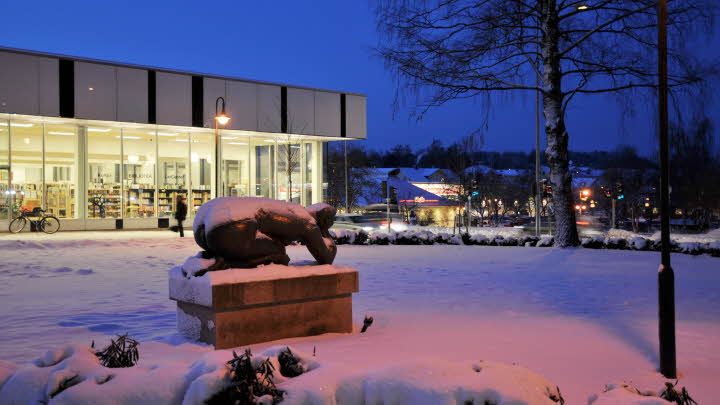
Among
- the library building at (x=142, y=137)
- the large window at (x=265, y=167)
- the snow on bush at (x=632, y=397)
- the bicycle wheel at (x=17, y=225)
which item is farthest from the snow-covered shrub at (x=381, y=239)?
the large window at (x=265, y=167)

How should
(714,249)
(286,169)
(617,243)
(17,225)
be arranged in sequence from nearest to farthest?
(714,249)
(617,243)
(17,225)
(286,169)

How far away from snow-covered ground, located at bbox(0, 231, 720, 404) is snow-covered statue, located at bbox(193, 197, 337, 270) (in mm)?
921

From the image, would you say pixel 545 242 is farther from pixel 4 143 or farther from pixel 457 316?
pixel 4 143

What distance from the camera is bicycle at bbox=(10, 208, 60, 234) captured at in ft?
95.2

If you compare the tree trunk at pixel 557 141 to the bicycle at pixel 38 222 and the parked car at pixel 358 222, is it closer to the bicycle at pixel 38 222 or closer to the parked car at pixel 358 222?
the parked car at pixel 358 222

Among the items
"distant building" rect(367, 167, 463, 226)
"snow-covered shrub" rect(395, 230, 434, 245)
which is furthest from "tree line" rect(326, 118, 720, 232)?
"snow-covered shrub" rect(395, 230, 434, 245)

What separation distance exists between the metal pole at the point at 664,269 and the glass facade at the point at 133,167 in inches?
967

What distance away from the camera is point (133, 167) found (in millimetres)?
34875

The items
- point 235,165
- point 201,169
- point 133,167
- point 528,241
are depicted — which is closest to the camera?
point 528,241

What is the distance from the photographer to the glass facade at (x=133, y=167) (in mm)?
31078

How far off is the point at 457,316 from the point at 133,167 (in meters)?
29.9

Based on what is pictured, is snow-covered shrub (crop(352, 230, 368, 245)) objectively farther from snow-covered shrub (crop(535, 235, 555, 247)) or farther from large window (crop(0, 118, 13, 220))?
large window (crop(0, 118, 13, 220))

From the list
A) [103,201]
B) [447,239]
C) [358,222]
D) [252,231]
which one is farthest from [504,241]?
[103,201]

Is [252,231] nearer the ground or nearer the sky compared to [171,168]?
nearer the ground
